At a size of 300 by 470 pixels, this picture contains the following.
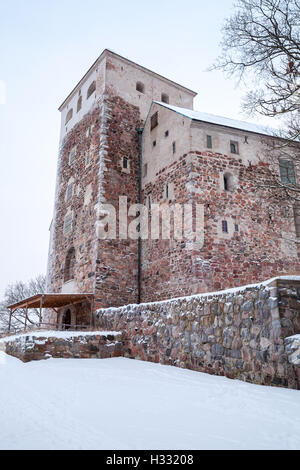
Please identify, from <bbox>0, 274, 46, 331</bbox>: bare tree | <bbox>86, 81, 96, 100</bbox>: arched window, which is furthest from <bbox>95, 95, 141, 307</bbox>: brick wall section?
<bbox>0, 274, 46, 331</bbox>: bare tree

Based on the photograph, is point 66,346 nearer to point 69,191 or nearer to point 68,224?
point 68,224

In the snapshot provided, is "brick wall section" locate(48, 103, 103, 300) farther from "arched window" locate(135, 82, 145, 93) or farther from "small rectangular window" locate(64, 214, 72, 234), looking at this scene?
"arched window" locate(135, 82, 145, 93)

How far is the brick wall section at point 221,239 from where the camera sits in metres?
12.8

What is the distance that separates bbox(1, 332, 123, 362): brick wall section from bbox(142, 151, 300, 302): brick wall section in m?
3.43

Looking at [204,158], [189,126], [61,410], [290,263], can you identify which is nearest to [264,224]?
[290,263]

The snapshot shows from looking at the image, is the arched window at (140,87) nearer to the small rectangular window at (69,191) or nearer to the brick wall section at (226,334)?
the small rectangular window at (69,191)

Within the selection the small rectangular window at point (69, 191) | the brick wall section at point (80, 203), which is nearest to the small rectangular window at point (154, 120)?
the brick wall section at point (80, 203)

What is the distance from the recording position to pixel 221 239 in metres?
13.1

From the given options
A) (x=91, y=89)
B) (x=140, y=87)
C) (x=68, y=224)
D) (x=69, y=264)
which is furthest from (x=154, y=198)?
(x=91, y=89)

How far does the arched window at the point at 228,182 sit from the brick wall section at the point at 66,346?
6998 millimetres

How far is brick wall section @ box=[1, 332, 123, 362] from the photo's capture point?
9.77m

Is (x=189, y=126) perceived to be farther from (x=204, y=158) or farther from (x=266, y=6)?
(x=266, y=6)

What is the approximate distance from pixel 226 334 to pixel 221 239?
Result: 6.95m
